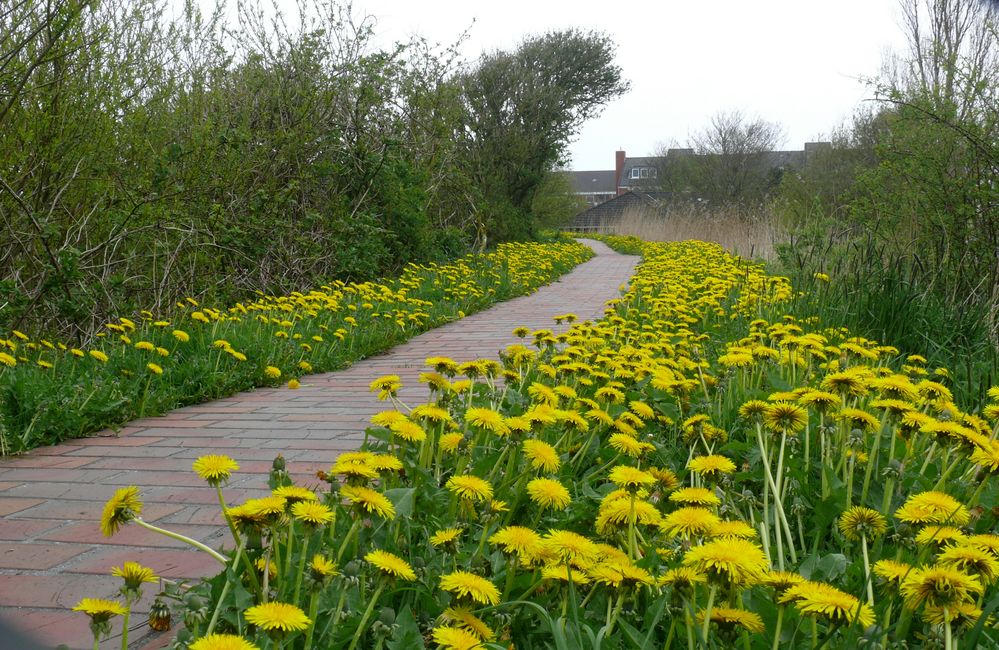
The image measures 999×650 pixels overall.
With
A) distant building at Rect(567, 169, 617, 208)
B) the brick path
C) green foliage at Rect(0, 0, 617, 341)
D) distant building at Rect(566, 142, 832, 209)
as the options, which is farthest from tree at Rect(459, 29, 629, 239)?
distant building at Rect(567, 169, 617, 208)

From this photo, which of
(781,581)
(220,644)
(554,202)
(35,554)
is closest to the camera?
(220,644)

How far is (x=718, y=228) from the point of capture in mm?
19078

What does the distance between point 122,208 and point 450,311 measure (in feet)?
11.0

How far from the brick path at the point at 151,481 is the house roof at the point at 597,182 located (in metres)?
75.2

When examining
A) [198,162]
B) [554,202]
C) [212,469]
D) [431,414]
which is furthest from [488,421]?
[554,202]

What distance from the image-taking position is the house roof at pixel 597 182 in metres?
78.9

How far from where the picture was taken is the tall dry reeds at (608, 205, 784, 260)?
44.7 feet

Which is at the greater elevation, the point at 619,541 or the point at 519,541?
the point at 519,541

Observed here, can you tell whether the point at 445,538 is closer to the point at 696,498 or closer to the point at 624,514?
the point at 624,514

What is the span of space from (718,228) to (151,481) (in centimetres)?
1758

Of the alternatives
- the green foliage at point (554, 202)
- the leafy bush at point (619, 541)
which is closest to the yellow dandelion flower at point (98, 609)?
the leafy bush at point (619, 541)

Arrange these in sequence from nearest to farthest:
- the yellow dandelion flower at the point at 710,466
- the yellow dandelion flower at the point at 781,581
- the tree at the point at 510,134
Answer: the yellow dandelion flower at the point at 781,581
the yellow dandelion flower at the point at 710,466
the tree at the point at 510,134

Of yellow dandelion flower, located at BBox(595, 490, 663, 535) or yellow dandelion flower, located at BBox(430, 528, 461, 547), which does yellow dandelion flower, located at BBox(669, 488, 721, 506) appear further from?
yellow dandelion flower, located at BBox(430, 528, 461, 547)

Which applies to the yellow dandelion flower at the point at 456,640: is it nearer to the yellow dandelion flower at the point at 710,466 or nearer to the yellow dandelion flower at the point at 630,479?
the yellow dandelion flower at the point at 630,479
